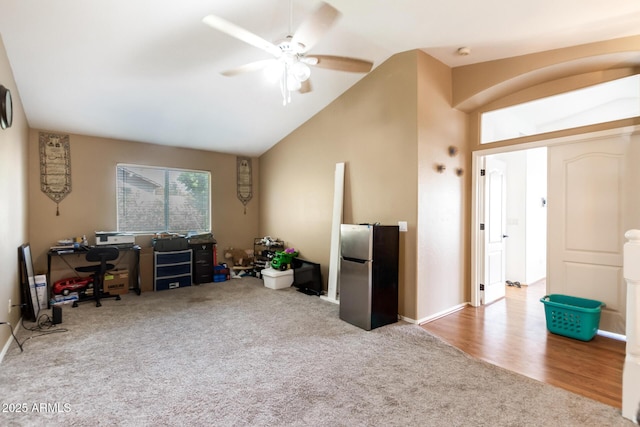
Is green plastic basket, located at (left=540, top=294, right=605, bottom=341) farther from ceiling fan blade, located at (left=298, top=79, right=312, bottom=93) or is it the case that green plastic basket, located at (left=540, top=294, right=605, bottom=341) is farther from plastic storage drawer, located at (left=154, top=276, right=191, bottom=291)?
plastic storage drawer, located at (left=154, top=276, right=191, bottom=291)

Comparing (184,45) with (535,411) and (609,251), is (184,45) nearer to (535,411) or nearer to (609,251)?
(535,411)

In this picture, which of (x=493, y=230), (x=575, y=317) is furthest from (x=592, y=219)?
(x=493, y=230)

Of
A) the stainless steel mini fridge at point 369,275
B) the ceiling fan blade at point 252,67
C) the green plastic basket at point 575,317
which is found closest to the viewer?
the ceiling fan blade at point 252,67

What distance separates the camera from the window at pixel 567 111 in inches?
124

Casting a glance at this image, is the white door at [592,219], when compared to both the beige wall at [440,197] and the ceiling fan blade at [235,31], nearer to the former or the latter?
the beige wall at [440,197]

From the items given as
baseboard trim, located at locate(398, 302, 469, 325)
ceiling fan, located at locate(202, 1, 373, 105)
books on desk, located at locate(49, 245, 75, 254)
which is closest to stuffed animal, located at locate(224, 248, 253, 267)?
books on desk, located at locate(49, 245, 75, 254)

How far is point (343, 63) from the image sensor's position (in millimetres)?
2783

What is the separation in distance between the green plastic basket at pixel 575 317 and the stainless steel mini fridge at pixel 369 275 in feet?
5.40

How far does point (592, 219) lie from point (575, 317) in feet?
3.65

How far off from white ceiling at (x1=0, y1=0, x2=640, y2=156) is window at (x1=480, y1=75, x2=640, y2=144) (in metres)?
0.62

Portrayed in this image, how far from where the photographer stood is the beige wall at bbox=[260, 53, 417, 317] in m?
3.66

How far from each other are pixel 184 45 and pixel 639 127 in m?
4.73

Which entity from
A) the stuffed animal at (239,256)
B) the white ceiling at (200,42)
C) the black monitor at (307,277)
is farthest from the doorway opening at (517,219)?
the stuffed animal at (239,256)

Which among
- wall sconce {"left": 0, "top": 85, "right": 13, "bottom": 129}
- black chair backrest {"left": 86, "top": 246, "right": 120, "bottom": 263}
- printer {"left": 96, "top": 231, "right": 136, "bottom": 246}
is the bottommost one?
black chair backrest {"left": 86, "top": 246, "right": 120, "bottom": 263}
